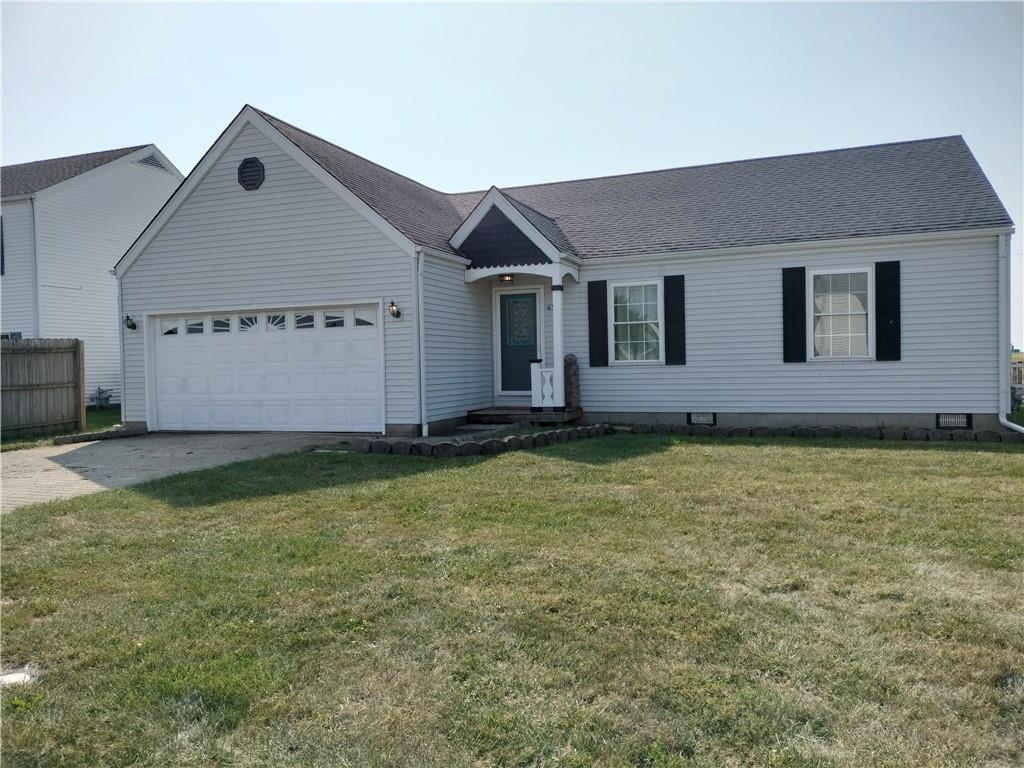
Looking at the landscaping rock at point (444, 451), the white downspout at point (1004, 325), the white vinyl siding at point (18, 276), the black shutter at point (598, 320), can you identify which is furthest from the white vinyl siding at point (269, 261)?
the white downspout at point (1004, 325)

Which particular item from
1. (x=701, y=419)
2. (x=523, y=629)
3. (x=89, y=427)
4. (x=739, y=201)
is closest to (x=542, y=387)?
(x=701, y=419)

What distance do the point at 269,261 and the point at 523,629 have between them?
1113 centimetres

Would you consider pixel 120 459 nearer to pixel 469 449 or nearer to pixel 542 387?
pixel 469 449

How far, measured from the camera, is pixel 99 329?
2294 centimetres

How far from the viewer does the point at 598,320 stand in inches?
570

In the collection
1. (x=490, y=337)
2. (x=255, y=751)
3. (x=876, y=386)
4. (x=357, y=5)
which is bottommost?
(x=255, y=751)

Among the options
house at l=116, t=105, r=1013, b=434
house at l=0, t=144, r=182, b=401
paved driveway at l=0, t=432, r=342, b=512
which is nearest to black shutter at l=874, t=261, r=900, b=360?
house at l=116, t=105, r=1013, b=434

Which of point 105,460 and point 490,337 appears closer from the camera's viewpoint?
point 105,460

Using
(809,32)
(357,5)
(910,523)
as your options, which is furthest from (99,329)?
(910,523)

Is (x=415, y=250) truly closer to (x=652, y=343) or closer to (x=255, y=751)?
(x=652, y=343)

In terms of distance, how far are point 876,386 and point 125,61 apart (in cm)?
1239

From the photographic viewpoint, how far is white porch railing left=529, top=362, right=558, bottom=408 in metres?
13.6

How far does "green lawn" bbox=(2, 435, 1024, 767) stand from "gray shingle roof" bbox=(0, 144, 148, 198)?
60.8 feet

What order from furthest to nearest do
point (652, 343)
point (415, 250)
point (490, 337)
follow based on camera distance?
1. point (490, 337)
2. point (652, 343)
3. point (415, 250)
